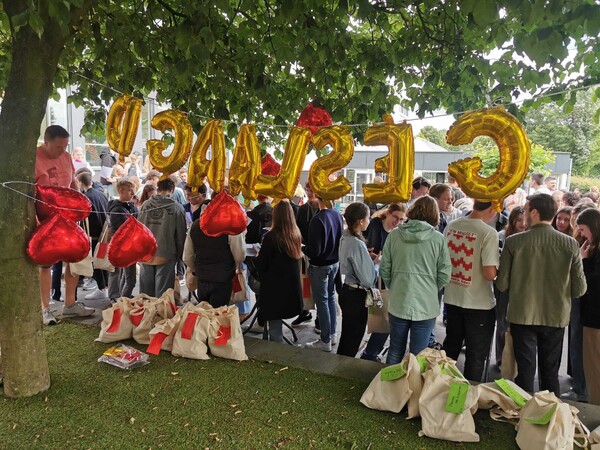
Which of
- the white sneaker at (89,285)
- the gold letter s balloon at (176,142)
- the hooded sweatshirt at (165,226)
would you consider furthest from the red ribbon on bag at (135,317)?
the white sneaker at (89,285)

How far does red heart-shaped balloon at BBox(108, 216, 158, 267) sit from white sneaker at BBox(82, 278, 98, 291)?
3.83m

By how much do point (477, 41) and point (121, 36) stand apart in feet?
10.9

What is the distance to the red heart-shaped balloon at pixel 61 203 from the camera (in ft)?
9.99

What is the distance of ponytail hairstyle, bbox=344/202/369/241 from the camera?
4.09 m

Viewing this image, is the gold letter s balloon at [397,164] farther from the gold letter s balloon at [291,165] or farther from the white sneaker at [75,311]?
the white sneaker at [75,311]

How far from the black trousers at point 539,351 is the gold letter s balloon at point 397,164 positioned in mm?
1665

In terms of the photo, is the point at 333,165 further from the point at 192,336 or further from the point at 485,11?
the point at 192,336

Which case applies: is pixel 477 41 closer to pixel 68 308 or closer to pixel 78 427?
pixel 78 427

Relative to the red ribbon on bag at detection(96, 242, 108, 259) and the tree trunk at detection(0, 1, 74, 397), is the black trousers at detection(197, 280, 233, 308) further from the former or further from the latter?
the tree trunk at detection(0, 1, 74, 397)

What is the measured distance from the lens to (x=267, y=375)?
3.47 meters

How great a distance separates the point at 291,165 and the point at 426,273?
1.42 m

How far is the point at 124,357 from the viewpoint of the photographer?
3.61 m


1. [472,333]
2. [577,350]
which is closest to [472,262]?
[472,333]

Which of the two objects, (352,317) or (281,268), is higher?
(281,268)
